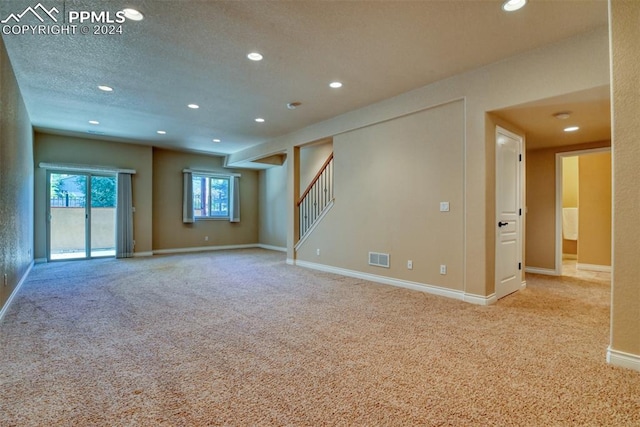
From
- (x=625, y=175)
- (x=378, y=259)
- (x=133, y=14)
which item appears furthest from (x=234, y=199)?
(x=625, y=175)

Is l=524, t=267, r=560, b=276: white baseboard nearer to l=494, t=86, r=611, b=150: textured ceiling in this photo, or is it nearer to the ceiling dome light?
l=494, t=86, r=611, b=150: textured ceiling

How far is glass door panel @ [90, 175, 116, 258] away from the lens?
754cm

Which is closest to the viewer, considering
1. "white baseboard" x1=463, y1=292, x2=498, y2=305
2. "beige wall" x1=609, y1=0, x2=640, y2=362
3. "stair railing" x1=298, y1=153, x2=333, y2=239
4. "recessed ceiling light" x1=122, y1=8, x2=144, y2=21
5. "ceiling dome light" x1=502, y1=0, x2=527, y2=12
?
"beige wall" x1=609, y1=0, x2=640, y2=362

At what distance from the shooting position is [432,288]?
4.27 metres

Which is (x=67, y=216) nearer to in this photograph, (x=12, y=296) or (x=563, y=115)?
(x=12, y=296)

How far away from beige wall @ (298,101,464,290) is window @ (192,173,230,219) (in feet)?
16.3

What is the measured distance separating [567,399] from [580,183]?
5.87m

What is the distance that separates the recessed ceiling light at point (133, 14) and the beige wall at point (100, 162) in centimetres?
597

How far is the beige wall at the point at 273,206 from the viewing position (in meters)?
9.34

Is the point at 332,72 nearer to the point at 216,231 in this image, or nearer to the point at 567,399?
the point at 567,399

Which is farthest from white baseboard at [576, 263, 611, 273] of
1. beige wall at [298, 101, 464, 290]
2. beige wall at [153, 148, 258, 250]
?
beige wall at [153, 148, 258, 250]

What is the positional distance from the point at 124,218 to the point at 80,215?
0.88 m

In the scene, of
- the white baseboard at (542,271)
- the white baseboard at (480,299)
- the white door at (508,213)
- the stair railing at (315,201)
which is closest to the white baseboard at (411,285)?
the white baseboard at (480,299)

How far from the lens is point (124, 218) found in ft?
25.3
